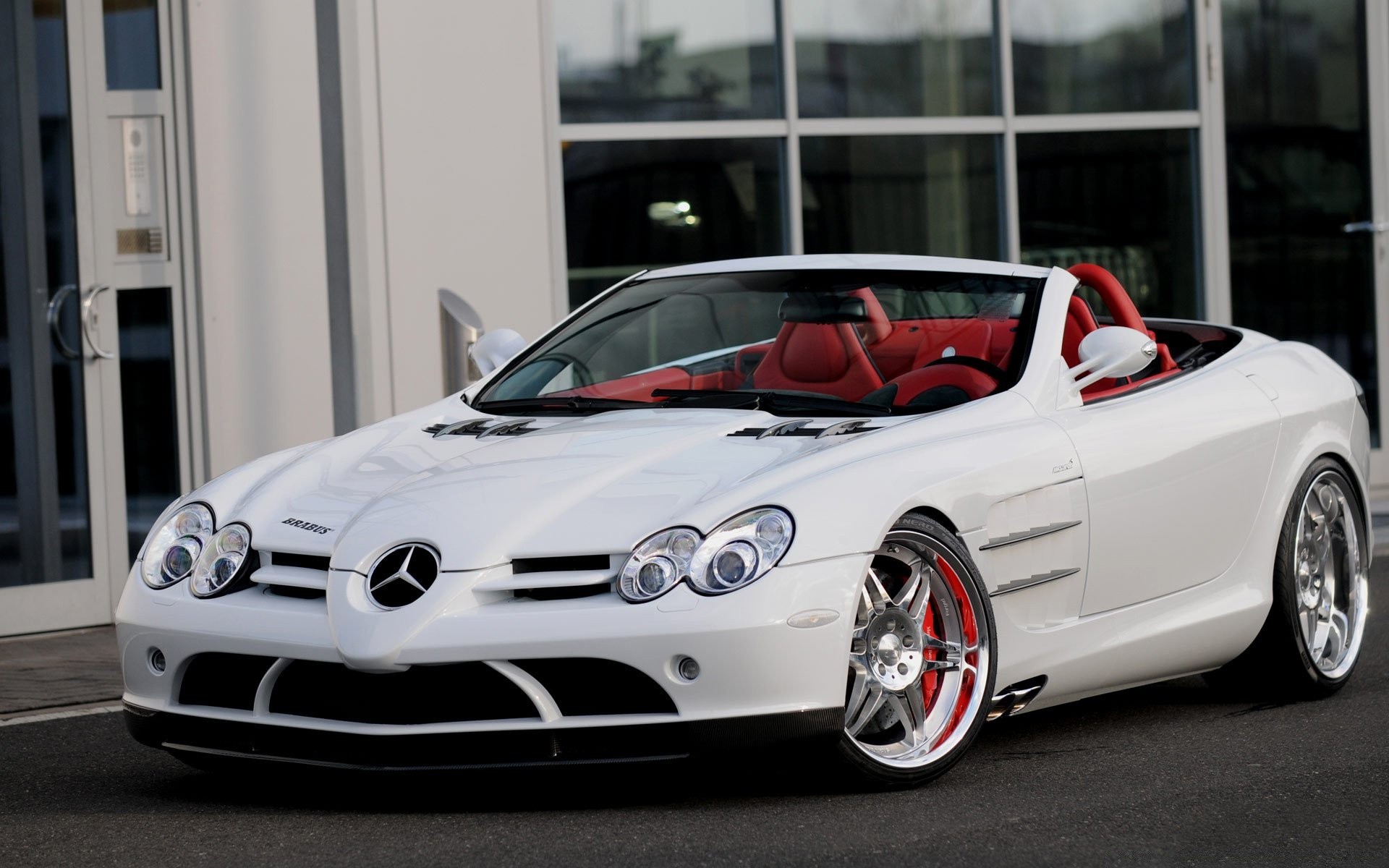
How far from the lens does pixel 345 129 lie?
941cm

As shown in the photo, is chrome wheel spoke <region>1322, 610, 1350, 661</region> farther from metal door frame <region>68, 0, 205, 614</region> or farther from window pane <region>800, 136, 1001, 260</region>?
window pane <region>800, 136, 1001, 260</region>

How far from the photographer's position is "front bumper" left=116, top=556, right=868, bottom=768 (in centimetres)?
435

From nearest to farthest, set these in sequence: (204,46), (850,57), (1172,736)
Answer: (1172,736) → (204,46) → (850,57)

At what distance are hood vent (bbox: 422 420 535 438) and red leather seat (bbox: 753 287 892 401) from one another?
0.77 m

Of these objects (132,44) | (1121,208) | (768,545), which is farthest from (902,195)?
(768,545)

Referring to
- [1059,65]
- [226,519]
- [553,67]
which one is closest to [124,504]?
[553,67]

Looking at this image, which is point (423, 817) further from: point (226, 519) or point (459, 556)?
point (226, 519)

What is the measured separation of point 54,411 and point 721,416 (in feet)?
14.2

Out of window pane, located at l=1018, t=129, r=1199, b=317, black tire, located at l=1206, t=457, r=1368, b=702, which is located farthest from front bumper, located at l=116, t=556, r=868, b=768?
window pane, located at l=1018, t=129, r=1199, b=317

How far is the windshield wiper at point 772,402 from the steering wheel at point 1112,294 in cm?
119

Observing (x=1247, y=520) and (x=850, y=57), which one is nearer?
(x=1247, y=520)

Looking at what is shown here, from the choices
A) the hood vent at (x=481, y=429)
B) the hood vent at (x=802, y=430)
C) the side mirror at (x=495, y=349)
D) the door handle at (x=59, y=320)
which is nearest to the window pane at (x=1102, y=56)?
the door handle at (x=59, y=320)

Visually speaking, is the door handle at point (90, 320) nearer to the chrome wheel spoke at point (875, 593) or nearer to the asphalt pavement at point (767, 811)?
the asphalt pavement at point (767, 811)

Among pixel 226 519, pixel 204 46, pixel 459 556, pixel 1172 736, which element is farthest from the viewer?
pixel 204 46
